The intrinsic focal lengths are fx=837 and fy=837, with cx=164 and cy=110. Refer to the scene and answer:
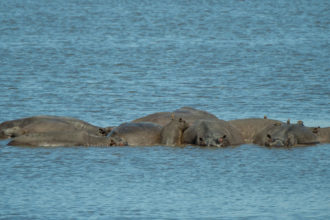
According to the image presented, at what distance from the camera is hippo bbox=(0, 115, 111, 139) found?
16250mm

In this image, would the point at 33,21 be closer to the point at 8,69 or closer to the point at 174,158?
the point at 8,69

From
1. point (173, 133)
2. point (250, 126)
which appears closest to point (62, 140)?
point (173, 133)

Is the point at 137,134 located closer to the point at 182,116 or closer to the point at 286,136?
the point at 182,116

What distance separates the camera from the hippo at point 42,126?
640 inches

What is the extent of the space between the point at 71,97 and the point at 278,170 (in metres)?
10.0

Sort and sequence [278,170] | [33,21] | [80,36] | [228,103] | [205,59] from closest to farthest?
[278,170], [228,103], [205,59], [80,36], [33,21]

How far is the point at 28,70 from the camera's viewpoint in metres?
28.3

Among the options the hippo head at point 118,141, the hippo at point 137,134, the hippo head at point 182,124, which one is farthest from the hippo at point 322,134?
the hippo head at point 118,141

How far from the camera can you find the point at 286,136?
52.0 feet

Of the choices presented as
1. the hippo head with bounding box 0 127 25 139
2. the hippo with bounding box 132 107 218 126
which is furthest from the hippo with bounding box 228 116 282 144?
the hippo head with bounding box 0 127 25 139

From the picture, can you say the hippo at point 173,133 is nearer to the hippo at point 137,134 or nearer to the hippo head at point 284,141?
the hippo at point 137,134

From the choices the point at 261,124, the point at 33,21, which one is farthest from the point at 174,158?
the point at 33,21

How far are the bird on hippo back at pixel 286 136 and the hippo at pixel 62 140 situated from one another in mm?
2727

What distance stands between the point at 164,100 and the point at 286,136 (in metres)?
6.69
